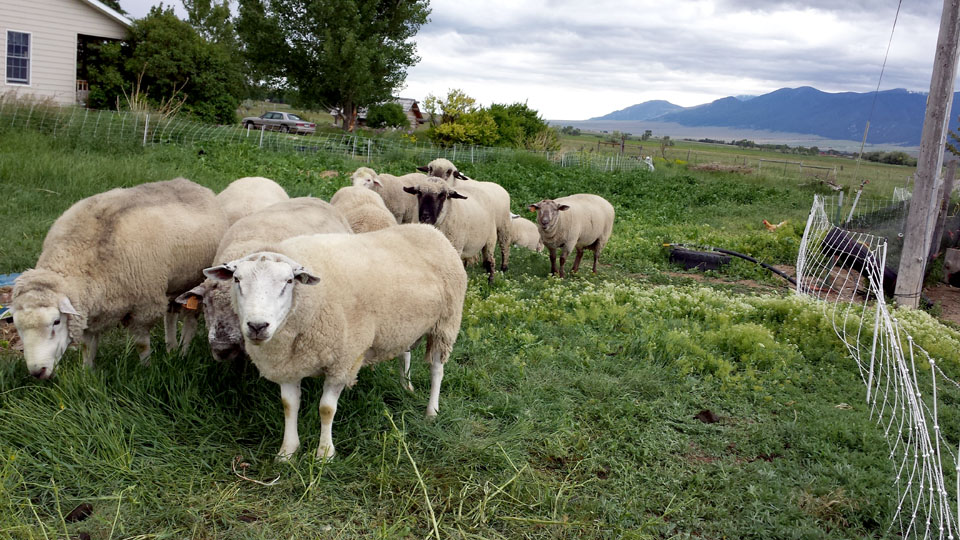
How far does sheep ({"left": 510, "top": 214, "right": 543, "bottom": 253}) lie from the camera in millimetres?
14039

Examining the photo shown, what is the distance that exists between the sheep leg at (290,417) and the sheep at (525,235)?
9.96 meters

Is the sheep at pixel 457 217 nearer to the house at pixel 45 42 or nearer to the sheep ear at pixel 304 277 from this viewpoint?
the sheep ear at pixel 304 277

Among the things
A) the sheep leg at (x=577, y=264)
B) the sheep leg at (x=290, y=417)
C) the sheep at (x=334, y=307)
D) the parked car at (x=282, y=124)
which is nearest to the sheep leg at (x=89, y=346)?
the sheep at (x=334, y=307)

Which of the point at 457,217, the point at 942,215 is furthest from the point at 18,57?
the point at 942,215

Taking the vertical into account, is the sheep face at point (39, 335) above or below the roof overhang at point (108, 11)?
below

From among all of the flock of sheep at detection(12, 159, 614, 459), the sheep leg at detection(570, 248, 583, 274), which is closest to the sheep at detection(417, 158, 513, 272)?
the sheep leg at detection(570, 248, 583, 274)

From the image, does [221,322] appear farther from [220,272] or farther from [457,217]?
[457,217]

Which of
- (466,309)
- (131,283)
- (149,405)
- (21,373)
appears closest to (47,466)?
(149,405)

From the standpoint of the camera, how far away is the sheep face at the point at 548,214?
34.5ft

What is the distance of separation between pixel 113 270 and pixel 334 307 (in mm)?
2072

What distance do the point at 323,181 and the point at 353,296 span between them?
11.0 m

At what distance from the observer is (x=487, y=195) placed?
10766 mm

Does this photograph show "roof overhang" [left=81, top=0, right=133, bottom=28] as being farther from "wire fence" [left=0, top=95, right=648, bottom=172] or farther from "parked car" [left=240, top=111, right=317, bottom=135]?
"parked car" [left=240, top=111, right=317, bottom=135]

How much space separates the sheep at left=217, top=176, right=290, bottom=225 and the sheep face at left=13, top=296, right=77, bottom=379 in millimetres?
2146
